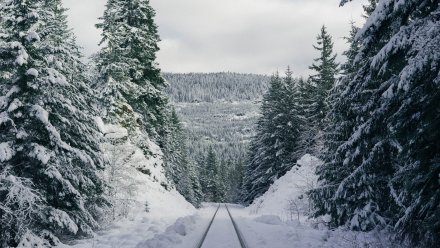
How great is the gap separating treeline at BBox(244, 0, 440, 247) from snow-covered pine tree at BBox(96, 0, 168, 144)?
1382cm

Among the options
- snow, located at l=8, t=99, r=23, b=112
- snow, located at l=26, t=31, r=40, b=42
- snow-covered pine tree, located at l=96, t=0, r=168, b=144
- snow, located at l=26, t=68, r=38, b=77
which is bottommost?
snow, located at l=8, t=99, r=23, b=112

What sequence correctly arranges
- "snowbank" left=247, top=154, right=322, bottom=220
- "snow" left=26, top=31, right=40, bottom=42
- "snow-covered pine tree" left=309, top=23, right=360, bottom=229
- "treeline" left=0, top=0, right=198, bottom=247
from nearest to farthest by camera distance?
"treeline" left=0, top=0, right=198, bottom=247 < "snow" left=26, top=31, right=40, bottom=42 < "snow-covered pine tree" left=309, top=23, right=360, bottom=229 < "snowbank" left=247, top=154, right=322, bottom=220

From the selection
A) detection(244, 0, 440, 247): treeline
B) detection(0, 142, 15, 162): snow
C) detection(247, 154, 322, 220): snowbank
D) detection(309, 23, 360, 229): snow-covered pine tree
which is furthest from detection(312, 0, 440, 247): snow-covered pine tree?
detection(247, 154, 322, 220): snowbank

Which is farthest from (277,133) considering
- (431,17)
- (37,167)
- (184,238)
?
(431,17)

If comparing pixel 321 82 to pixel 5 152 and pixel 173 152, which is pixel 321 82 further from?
pixel 5 152

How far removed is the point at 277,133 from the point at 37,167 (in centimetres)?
3344

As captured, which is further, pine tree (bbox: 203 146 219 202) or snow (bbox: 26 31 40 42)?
pine tree (bbox: 203 146 219 202)

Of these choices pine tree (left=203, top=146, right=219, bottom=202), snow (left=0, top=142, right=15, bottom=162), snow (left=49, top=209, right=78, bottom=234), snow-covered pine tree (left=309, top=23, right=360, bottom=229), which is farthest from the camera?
pine tree (left=203, top=146, right=219, bottom=202)

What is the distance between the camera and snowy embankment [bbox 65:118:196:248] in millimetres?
13626

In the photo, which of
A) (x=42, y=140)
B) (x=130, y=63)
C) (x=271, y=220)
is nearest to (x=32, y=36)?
(x=42, y=140)

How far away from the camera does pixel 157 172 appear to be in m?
28.5

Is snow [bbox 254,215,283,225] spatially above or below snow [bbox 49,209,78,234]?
below

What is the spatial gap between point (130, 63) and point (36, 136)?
15.2m

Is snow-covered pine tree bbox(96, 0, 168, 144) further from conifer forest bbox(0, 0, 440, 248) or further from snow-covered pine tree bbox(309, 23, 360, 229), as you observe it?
snow-covered pine tree bbox(309, 23, 360, 229)
